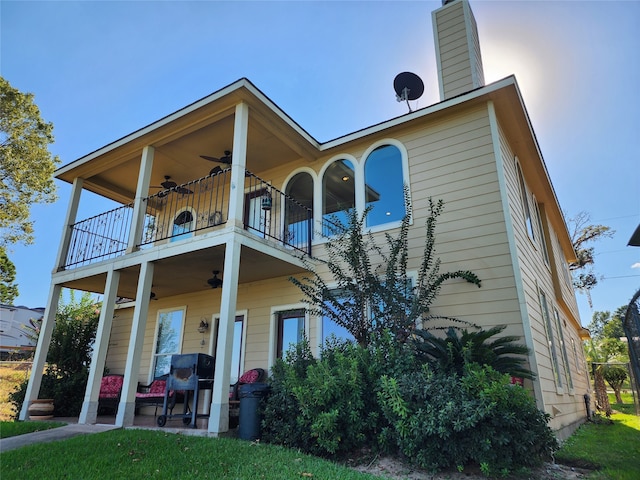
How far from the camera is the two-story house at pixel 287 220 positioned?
5918 mm

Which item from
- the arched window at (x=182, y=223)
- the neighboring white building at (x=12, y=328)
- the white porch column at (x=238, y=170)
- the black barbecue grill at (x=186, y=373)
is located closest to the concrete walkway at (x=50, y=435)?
the black barbecue grill at (x=186, y=373)

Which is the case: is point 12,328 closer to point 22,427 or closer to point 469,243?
point 22,427

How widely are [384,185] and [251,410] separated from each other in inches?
176

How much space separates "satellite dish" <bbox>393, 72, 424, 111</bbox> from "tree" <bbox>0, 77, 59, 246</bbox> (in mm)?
12939

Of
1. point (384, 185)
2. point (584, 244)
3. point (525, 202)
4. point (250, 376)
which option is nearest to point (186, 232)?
point (250, 376)

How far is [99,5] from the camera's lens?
9344 millimetres

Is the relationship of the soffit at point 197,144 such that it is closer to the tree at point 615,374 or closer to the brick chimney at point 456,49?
the brick chimney at point 456,49

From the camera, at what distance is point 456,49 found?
8406mm

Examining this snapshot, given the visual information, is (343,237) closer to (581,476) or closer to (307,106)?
(581,476)

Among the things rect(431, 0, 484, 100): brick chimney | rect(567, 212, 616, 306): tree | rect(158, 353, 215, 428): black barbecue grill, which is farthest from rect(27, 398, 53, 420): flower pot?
rect(567, 212, 616, 306): tree

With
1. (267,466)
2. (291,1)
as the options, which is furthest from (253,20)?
(267,466)

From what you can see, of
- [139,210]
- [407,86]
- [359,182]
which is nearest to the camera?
[139,210]

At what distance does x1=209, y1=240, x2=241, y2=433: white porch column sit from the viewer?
16.6 feet

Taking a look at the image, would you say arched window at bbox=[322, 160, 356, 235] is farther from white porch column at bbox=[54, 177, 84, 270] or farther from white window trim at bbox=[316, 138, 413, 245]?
white porch column at bbox=[54, 177, 84, 270]
